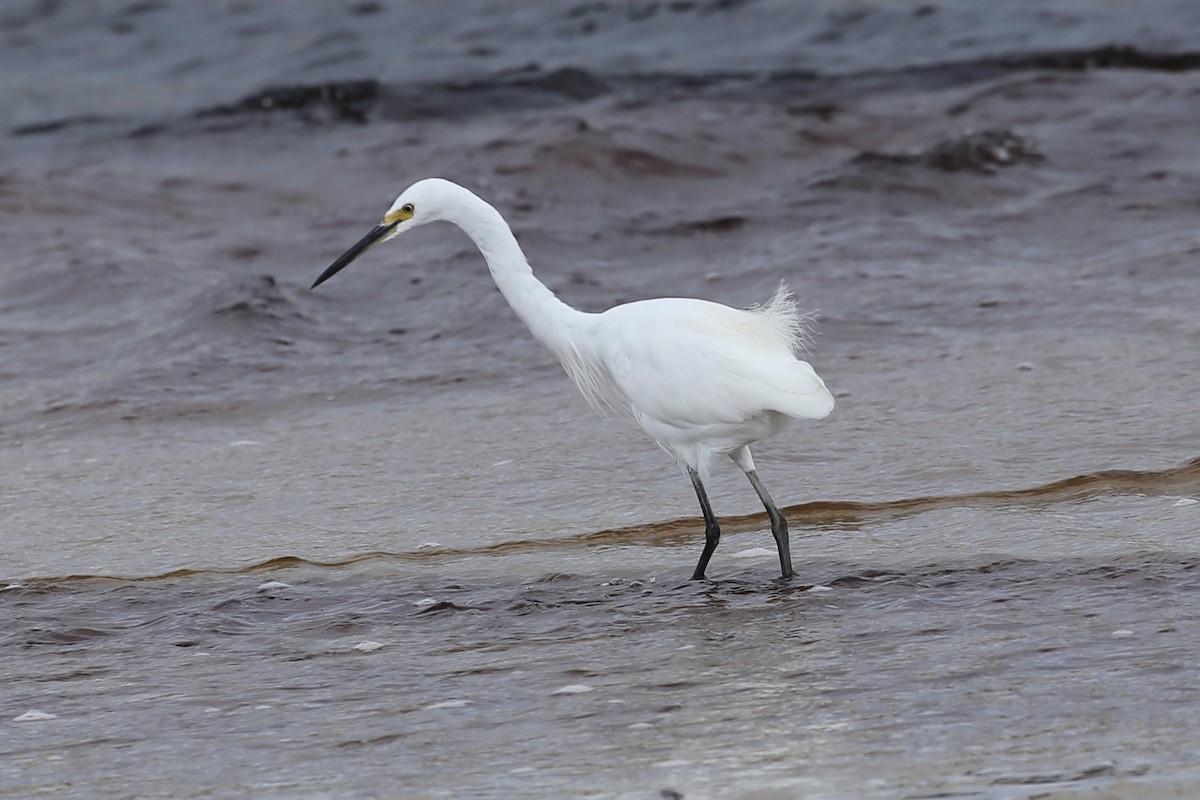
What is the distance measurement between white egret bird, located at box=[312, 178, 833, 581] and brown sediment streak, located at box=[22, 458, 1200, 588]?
32 cm

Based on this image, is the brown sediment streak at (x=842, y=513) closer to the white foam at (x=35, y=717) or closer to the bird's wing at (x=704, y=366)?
the bird's wing at (x=704, y=366)

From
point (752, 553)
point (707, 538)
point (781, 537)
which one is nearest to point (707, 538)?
point (707, 538)

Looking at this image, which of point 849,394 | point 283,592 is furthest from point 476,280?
point 283,592

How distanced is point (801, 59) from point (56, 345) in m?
→ 9.23

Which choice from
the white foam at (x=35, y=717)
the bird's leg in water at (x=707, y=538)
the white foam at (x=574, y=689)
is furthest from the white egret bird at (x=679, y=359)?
the white foam at (x=35, y=717)

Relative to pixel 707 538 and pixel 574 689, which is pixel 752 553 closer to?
pixel 707 538

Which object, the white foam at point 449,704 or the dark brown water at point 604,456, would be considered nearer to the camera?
the dark brown water at point 604,456

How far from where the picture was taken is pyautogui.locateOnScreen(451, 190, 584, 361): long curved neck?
Result: 5.27 meters

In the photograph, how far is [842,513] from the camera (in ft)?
17.6

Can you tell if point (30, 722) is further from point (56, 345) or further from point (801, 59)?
point (801, 59)

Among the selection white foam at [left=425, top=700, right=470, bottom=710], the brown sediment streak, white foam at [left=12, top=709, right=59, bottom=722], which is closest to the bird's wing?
the brown sediment streak

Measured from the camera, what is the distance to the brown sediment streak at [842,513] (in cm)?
518

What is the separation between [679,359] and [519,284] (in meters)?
0.74

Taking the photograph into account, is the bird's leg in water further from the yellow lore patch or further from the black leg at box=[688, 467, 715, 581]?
the yellow lore patch
